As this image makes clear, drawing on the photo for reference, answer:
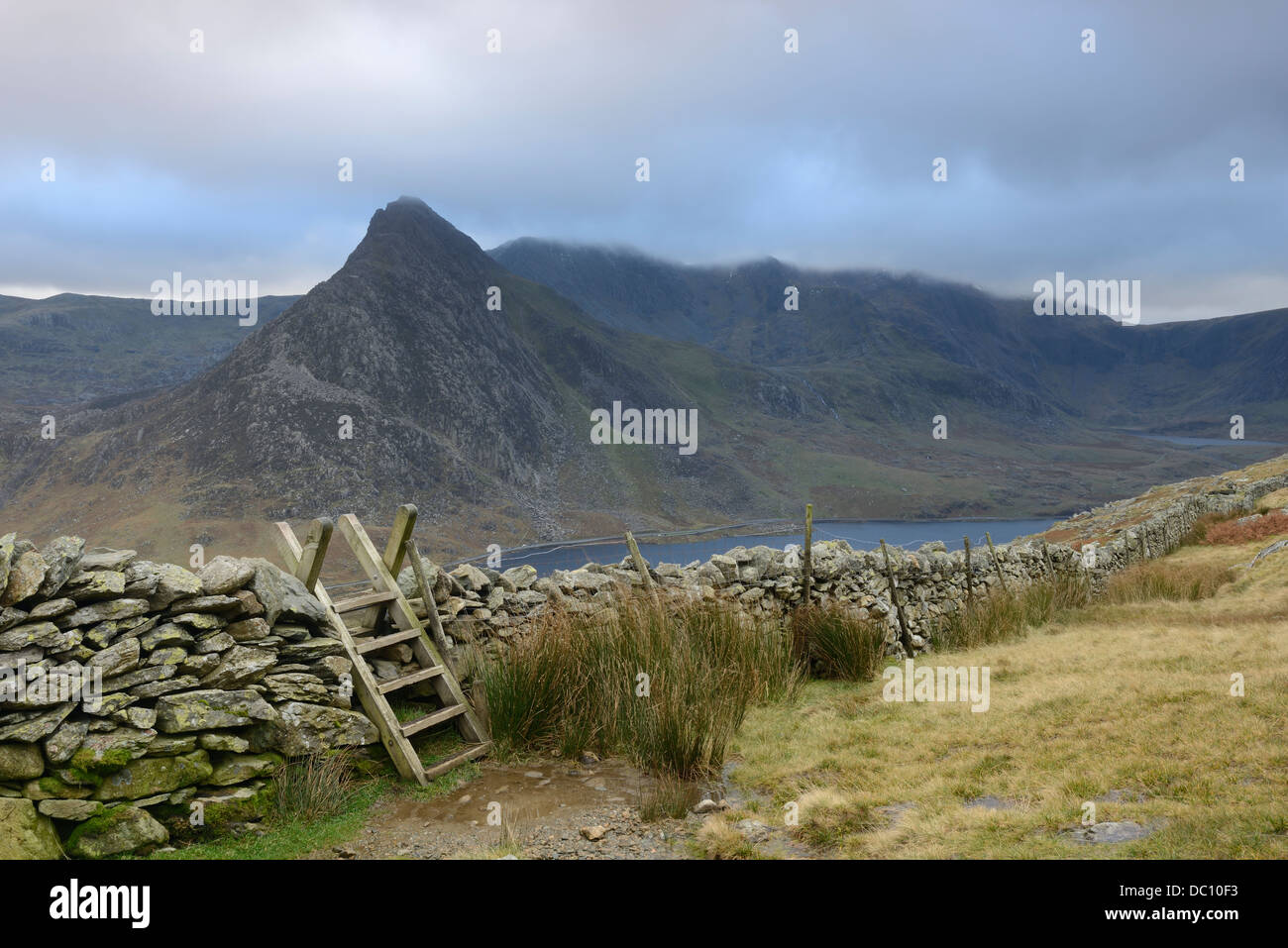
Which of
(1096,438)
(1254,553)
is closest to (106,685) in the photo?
(1254,553)

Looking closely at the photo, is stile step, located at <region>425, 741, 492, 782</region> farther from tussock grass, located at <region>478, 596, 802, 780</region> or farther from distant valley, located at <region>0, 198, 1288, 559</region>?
distant valley, located at <region>0, 198, 1288, 559</region>

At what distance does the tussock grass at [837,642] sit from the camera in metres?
9.27

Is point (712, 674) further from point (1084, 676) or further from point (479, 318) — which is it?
point (479, 318)

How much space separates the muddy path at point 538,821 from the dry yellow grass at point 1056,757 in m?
0.70

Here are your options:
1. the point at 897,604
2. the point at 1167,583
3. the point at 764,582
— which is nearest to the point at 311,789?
the point at 764,582

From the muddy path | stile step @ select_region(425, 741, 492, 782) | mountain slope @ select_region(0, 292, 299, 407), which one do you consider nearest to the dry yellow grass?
the muddy path

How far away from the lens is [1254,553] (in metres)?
17.8

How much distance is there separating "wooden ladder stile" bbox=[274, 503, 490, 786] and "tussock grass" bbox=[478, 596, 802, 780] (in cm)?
31

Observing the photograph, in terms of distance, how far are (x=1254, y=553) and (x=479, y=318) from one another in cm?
10738

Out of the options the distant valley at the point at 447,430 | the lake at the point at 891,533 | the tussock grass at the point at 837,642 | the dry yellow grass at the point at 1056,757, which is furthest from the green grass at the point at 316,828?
the lake at the point at 891,533

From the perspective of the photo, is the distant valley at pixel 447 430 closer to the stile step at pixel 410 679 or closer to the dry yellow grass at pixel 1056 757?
the stile step at pixel 410 679

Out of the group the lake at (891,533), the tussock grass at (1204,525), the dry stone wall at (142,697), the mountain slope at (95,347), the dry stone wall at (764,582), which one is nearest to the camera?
the dry stone wall at (142,697)

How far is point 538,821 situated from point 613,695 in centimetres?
152

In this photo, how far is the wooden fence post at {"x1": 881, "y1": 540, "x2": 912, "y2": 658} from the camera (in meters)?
11.4
